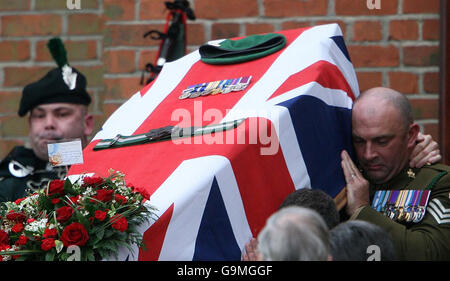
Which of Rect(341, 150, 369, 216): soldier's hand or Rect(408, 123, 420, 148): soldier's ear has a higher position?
Rect(408, 123, 420, 148): soldier's ear

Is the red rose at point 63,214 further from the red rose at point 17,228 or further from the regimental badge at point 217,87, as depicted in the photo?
the regimental badge at point 217,87

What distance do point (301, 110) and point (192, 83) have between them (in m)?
0.59

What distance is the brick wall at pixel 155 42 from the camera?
4.01m

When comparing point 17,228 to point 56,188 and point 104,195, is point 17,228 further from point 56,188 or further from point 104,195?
point 104,195

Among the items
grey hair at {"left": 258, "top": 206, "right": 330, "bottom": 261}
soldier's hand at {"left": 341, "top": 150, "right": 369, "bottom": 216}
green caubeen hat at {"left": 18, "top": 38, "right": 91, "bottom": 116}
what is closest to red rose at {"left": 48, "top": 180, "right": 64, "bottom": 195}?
grey hair at {"left": 258, "top": 206, "right": 330, "bottom": 261}

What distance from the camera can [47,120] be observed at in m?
3.97

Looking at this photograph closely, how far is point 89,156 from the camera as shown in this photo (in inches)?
115

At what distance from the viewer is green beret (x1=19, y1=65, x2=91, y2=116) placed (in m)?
3.98

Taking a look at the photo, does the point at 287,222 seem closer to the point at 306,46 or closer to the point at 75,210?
the point at 75,210

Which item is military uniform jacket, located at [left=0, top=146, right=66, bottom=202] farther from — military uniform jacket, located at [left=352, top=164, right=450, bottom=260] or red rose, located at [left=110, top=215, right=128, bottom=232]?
military uniform jacket, located at [left=352, top=164, right=450, bottom=260]

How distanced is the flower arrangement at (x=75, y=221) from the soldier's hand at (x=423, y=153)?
3.67 feet

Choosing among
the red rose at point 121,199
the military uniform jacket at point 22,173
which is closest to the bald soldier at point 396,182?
the red rose at point 121,199

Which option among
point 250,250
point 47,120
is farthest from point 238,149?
point 47,120

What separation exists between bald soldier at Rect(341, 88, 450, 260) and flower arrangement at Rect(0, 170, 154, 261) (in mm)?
814
